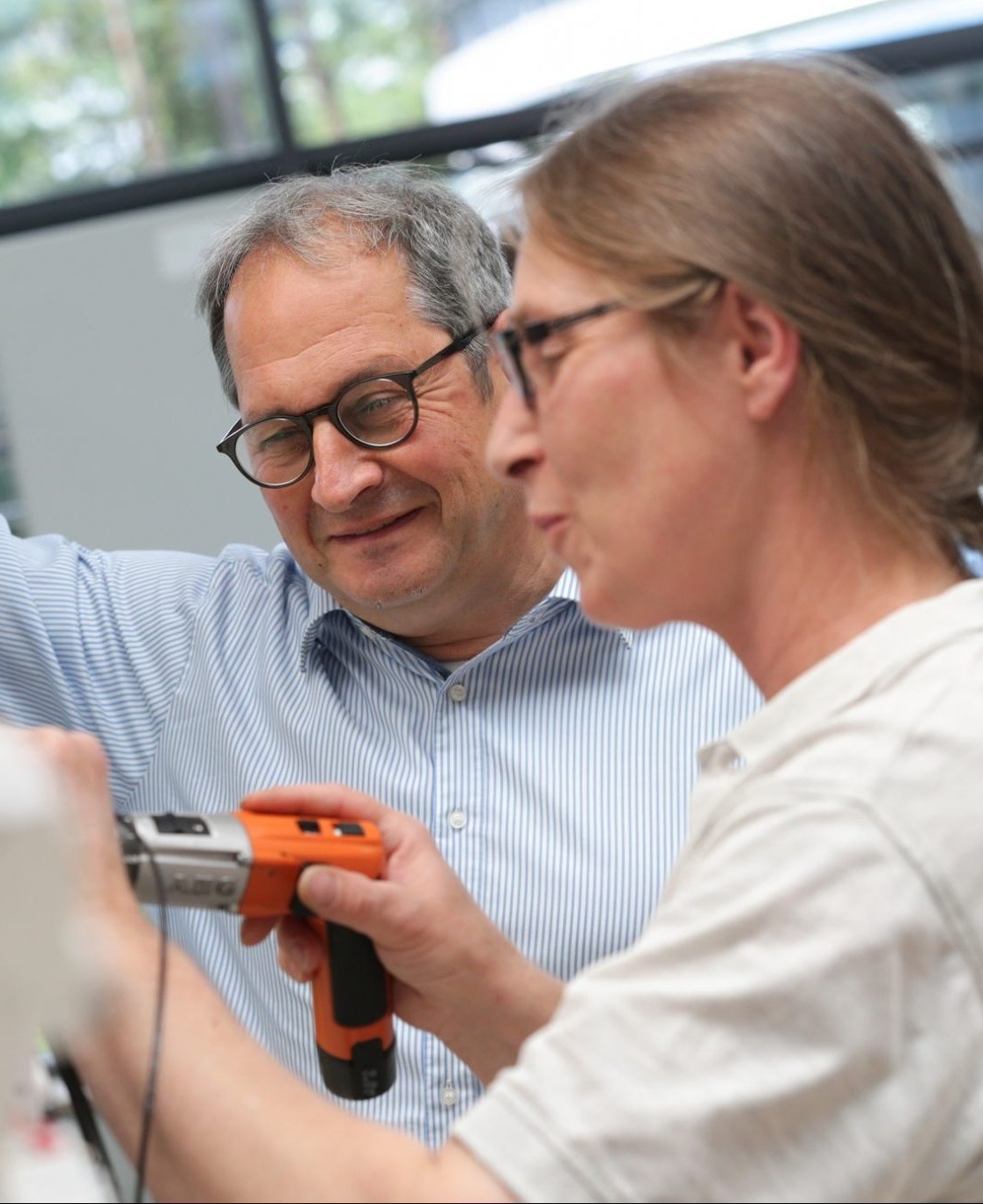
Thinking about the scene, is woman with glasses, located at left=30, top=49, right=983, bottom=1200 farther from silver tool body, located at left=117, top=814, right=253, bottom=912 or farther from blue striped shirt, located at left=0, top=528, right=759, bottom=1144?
blue striped shirt, located at left=0, top=528, right=759, bottom=1144

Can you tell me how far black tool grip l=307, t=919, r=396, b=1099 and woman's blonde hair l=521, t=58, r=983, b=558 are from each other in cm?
56

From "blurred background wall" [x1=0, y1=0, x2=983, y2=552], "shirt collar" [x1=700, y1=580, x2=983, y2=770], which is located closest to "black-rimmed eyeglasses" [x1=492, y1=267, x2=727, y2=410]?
"shirt collar" [x1=700, y1=580, x2=983, y2=770]

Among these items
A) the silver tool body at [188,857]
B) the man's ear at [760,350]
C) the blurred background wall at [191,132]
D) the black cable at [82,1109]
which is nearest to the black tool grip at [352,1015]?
the silver tool body at [188,857]

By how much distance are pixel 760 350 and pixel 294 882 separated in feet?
1.72

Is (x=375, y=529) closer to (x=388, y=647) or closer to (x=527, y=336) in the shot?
(x=388, y=647)

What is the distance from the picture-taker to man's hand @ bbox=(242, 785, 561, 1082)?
46.8 inches

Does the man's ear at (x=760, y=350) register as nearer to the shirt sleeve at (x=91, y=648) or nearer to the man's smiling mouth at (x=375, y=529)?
the man's smiling mouth at (x=375, y=529)

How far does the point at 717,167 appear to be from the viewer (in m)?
0.99

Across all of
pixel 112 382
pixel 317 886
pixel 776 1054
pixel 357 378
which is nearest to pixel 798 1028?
pixel 776 1054

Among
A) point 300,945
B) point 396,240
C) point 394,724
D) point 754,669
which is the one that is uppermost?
point 396,240

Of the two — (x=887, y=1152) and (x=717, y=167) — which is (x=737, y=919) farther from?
(x=717, y=167)

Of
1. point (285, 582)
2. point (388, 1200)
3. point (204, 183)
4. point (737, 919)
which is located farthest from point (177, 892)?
point (204, 183)

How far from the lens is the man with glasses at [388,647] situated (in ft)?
5.42

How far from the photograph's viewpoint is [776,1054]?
847 millimetres
